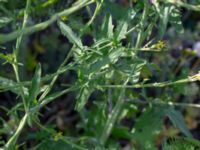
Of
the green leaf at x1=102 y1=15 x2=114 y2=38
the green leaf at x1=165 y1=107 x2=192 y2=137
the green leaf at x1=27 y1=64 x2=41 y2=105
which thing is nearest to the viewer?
the green leaf at x1=27 y1=64 x2=41 y2=105

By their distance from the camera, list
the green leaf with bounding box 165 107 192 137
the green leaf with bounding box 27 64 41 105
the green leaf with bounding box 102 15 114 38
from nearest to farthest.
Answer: the green leaf with bounding box 27 64 41 105, the green leaf with bounding box 102 15 114 38, the green leaf with bounding box 165 107 192 137

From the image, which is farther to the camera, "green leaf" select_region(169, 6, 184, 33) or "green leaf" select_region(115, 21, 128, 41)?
"green leaf" select_region(169, 6, 184, 33)

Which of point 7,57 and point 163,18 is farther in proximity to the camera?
point 163,18

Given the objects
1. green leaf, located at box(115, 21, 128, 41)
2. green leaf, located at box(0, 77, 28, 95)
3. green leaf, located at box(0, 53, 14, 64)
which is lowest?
green leaf, located at box(115, 21, 128, 41)

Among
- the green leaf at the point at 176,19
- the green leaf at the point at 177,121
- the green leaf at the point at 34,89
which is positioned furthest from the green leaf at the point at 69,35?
the green leaf at the point at 177,121

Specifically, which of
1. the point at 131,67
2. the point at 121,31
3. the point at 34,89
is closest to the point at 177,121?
the point at 131,67

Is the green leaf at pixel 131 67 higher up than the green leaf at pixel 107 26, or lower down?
lower down

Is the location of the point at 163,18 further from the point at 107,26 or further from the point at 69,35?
the point at 69,35

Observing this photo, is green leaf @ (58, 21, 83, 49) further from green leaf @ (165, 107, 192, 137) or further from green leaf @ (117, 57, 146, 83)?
green leaf @ (165, 107, 192, 137)

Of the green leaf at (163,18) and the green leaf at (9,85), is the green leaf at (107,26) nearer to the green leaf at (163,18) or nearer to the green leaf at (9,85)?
the green leaf at (163,18)

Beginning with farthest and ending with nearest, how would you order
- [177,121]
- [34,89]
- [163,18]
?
[177,121] < [163,18] < [34,89]

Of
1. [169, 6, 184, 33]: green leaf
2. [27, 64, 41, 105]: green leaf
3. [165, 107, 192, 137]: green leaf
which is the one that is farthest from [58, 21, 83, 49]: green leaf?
[165, 107, 192, 137]: green leaf
